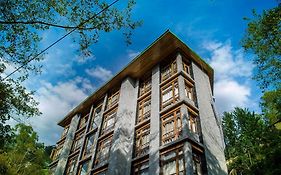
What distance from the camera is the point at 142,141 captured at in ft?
50.0

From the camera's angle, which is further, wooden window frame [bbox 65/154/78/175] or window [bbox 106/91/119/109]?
window [bbox 106/91/119/109]

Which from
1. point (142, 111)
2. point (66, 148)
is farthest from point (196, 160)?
Answer: point (66, 148)

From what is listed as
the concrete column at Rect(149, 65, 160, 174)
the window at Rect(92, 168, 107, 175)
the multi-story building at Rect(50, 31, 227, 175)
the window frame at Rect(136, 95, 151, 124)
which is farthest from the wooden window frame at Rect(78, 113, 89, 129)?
the concrete column at Rect(149, 65, 160, 174)

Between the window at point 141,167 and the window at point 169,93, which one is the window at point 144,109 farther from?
the window at point 141,167

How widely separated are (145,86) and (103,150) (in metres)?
6.10

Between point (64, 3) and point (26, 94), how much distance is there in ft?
15.8

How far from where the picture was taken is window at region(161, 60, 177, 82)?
55.3 ft

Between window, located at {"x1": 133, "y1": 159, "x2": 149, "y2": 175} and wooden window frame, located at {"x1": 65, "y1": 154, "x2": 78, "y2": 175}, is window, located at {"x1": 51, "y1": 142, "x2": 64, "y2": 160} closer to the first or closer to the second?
wooden window frame, located at {"x1": 65, "y1": 154, "x2": 78, "y2": 175}

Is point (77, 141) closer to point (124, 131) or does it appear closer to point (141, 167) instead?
point (124, 131)

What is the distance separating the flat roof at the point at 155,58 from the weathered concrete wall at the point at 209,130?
1.22m

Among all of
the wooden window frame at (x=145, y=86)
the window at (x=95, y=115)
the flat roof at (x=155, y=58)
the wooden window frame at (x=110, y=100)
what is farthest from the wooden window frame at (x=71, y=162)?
the wooden window frame at (x=145, y=86)

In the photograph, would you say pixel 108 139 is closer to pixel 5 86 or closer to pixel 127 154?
pixel 127 154

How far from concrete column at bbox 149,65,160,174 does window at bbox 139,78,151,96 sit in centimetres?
103

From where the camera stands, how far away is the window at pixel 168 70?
55.3ft
